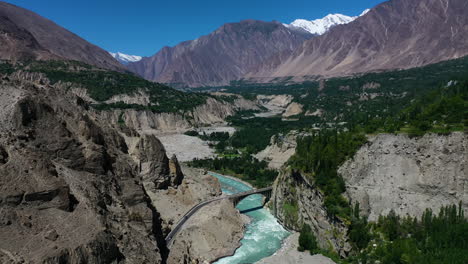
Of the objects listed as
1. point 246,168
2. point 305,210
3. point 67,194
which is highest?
point 67,194

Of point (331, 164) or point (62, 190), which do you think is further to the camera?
point (331, 164)

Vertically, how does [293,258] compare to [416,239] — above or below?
below

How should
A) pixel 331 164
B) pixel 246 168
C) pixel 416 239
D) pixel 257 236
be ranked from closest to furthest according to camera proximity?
1. pixel 416 239
2. pixel 331 164
3. pixel 257 236
4. pixel 246 168

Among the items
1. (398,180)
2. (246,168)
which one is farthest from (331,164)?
(246,168)

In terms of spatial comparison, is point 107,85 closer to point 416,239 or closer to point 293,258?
point 293,258

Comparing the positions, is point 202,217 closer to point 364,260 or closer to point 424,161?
point 364,260

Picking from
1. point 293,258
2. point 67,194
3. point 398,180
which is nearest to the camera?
point 67,194
